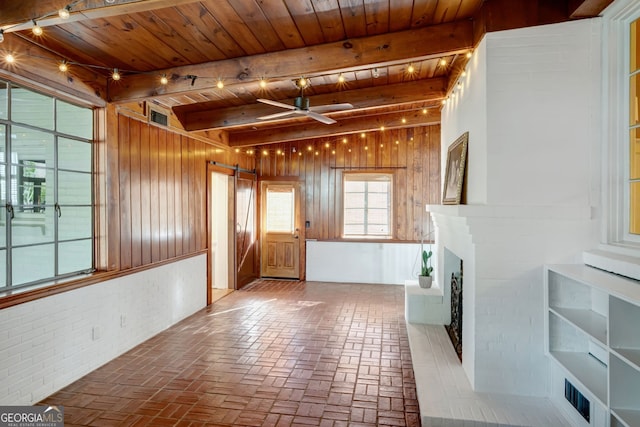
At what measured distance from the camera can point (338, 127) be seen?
20.0 feet

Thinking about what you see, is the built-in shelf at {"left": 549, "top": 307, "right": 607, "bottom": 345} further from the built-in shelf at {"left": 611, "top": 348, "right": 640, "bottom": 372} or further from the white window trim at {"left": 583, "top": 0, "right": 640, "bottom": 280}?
the white window trim at {"left": 583, "top": 0, "right": 640, "bottom": 280}

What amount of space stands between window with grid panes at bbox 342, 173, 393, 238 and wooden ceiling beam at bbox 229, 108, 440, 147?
1330mm

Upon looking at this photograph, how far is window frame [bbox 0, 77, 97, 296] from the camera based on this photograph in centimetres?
273

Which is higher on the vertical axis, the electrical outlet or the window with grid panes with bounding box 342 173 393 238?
the window with grid panes with bounding box 342 173 393 238

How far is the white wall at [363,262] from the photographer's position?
23.1 ft

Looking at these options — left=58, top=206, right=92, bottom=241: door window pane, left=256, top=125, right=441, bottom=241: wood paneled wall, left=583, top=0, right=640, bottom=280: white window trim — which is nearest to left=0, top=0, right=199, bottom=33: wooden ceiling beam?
left=58, top=206, right=92, bottom=241: door window pane

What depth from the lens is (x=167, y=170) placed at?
4.59 m

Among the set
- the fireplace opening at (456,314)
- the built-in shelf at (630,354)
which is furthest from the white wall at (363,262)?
the built-in shelf at (630,354)

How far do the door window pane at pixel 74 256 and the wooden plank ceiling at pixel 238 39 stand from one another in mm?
1352

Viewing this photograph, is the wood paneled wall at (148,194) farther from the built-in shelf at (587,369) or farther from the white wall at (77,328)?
the built-in shelf at (587,369)

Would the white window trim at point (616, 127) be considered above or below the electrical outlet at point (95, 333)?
above

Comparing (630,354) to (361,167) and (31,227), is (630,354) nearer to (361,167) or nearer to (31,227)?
(31,227)

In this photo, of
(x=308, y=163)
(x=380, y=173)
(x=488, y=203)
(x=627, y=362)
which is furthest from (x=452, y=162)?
(x=308, y=163)

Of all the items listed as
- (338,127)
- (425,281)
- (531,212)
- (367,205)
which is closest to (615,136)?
(531,212)
